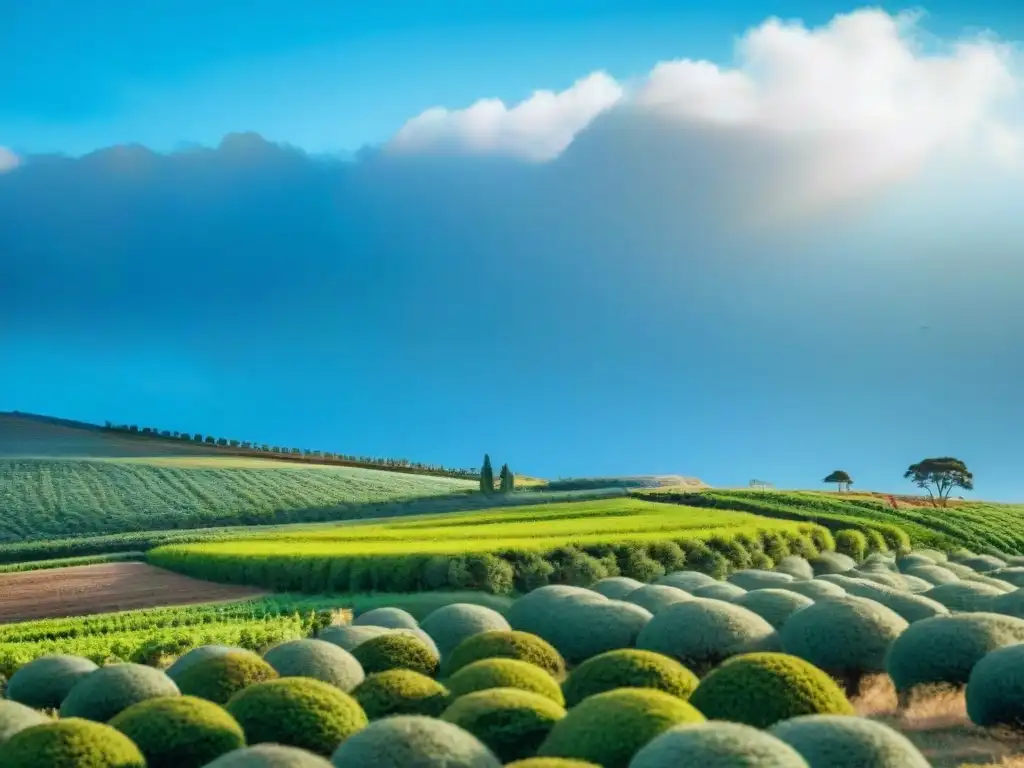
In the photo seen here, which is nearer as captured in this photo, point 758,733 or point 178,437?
point 758,733

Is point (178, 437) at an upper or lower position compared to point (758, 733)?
upper

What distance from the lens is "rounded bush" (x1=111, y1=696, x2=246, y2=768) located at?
11016 mm

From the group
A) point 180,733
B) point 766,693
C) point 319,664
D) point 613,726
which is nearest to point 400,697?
point 319,664

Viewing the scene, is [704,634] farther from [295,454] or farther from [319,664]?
[295,454]

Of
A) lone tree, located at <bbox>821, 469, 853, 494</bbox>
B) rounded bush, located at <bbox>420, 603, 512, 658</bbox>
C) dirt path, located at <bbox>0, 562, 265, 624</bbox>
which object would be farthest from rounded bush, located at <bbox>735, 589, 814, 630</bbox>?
lone tree, located at <bbox>821, 469, 853, 494</bbox>

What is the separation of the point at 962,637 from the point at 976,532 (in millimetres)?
36655

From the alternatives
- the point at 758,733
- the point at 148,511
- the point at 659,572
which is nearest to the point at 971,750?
the point at 758,733

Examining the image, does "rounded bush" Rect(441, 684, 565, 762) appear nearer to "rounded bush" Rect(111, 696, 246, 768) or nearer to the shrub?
"rounded bush" Rect(111, 696, 246, 768)

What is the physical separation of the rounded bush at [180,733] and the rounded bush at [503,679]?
2933 mm

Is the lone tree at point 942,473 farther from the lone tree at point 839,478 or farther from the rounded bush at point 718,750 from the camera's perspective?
the rounded bush at point 718,750

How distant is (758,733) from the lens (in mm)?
8539

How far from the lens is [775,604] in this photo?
2020 centimetres

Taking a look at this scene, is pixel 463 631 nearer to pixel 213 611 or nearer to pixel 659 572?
pixel 213 611

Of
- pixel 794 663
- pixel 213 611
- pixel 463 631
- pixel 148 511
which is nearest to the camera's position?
pixel 794 663
